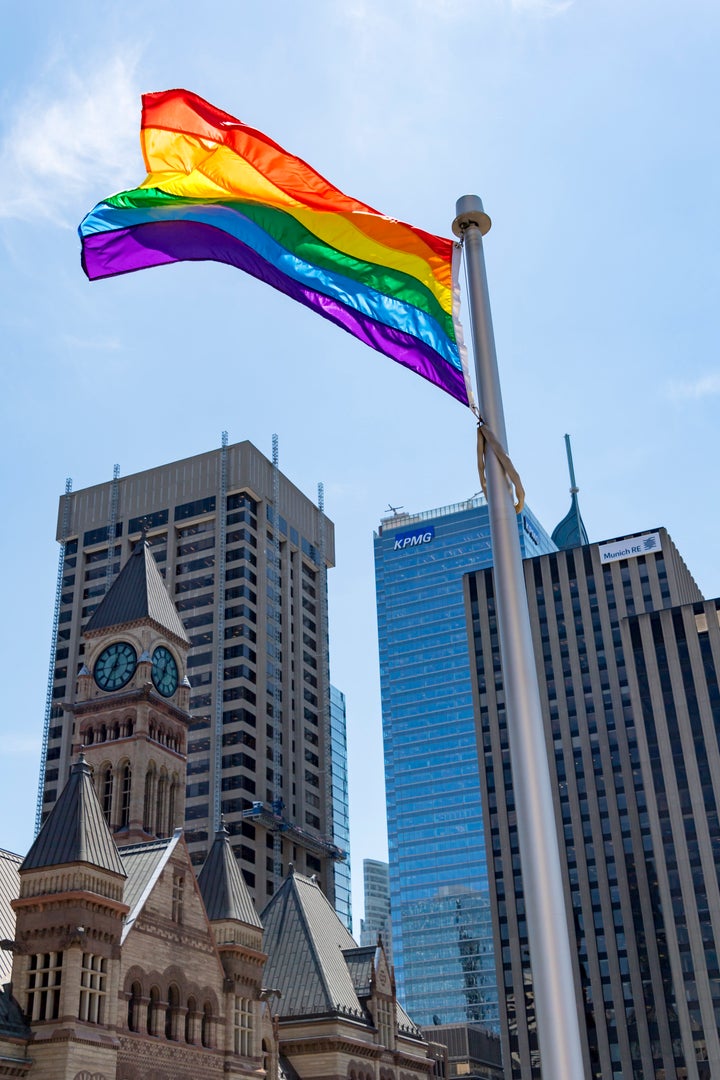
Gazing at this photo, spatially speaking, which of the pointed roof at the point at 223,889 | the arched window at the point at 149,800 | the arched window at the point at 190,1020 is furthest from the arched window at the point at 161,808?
the arched window at the point at 190,1020

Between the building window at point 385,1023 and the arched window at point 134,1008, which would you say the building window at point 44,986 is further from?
the building window at point 385,1023

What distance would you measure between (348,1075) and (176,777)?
85.8ft

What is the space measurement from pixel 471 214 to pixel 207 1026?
47843 mm

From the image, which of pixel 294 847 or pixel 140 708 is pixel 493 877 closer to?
pixel 294 847

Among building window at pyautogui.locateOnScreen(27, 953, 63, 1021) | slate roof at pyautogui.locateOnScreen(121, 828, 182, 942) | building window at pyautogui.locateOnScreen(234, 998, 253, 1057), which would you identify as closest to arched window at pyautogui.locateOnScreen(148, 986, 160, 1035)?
slate roof at pyautogui.locateOnScreen(121, 828, 182, 942)

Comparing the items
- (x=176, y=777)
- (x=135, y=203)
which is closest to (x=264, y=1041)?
(x=176, y=777)

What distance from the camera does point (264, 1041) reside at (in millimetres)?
63906

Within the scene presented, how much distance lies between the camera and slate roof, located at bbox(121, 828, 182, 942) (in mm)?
53562

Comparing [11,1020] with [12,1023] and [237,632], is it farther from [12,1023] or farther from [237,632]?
[237,632]

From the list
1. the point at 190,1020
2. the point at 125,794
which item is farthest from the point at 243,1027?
the point at 125,794

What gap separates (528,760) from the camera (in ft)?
54.5

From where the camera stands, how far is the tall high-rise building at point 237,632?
472 feet

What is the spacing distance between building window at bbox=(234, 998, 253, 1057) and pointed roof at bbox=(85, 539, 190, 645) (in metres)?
34.2

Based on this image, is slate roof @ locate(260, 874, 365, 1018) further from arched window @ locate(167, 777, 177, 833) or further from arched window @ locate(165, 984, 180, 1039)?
arched window @ locate(165, 984, 180, 1039)
